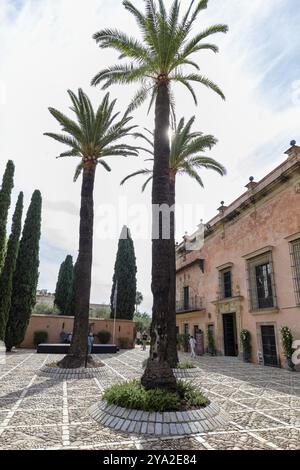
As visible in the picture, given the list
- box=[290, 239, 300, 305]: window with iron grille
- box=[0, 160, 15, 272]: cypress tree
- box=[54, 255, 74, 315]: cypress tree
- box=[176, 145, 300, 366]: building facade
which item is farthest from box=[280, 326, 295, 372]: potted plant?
box=[54, 255, 74, 315]: cypress tree

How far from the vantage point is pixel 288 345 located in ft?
45.6

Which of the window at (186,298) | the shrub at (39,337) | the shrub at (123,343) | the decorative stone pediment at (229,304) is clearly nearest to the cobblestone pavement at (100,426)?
the decorative stone pediment at (229,304)

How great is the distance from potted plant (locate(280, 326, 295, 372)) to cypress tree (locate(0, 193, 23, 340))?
16.0m

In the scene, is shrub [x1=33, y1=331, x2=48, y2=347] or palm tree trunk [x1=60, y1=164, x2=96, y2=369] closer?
palm tree trunk [x1=60, y1=164, x2=96, y2=369]

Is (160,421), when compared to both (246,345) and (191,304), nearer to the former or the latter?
(246,345)

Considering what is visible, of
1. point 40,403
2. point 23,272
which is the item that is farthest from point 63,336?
point 40,403

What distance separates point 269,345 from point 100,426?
13.1m

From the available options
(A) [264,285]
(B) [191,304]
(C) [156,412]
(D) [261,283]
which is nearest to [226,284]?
(D) [261,283]

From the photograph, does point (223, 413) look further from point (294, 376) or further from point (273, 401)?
point (294, 376)

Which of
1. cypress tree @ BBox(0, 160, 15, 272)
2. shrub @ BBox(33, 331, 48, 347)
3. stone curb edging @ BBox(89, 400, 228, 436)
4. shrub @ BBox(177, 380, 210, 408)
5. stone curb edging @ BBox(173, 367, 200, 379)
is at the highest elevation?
cypress tree @ BBox(0, 160, 15, 272)

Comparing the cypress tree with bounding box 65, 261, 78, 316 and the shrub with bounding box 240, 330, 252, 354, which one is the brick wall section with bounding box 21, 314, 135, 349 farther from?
the shrub with bounding box 240, 330, 252, 354

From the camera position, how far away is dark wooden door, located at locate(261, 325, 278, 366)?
15.4 meters

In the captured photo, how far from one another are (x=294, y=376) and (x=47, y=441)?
10.9 m

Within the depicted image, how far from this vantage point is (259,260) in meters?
17.2
